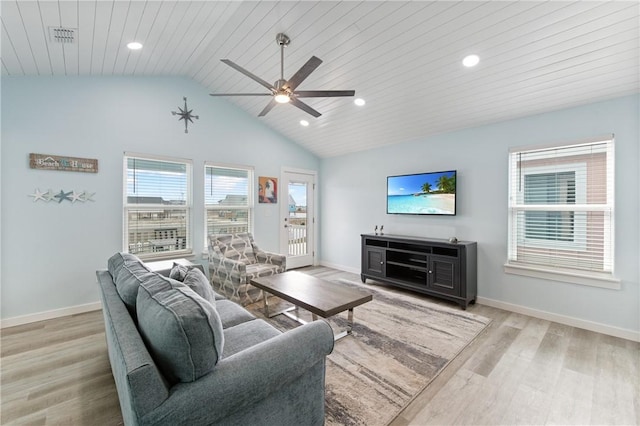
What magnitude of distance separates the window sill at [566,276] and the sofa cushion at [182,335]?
3.68m

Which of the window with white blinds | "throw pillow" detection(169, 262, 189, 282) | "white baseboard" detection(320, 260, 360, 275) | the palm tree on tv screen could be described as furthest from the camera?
"white baseboard" detection(320, 260, 360, 275)

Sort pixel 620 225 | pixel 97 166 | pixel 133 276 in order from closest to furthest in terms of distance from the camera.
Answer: pixel 133 276 < pixel 620 225 < pixel 97 166

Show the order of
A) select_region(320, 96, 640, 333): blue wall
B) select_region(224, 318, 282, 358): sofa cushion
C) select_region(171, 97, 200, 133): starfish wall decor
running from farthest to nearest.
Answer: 1. select_region(171, 97, 200, 133): starfish wall decor
2. select_region(320, 96, 640, 333): blue wall
3. select_region(224, 318, 282, 358): sofa cushion

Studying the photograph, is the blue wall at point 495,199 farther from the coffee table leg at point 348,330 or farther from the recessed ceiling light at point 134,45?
the recessed ceiling light at point 134,45

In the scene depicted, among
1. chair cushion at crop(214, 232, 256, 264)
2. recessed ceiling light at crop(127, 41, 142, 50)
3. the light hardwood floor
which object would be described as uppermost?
recessed ceiling light at crop(127, 41, 142, 50)

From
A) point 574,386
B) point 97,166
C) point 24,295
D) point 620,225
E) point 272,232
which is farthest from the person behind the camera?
point 272,232

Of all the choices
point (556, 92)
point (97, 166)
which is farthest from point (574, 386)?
point (97, 166)

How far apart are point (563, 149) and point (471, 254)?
1592mm

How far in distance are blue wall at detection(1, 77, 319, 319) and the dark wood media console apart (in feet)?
9.33

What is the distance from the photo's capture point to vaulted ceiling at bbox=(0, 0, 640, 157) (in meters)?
2.19

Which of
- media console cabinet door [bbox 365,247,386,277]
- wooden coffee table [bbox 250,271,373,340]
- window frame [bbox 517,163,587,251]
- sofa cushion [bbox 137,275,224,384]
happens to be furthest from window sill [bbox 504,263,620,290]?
sofa cushion [bbox 137,275,224,384]

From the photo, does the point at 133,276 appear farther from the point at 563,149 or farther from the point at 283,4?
the point at 563,149

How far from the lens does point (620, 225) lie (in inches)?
110

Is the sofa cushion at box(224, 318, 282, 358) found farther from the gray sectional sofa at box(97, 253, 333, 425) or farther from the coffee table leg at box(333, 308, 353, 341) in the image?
the coffee table leg at box(333, 308, 353, 341)
